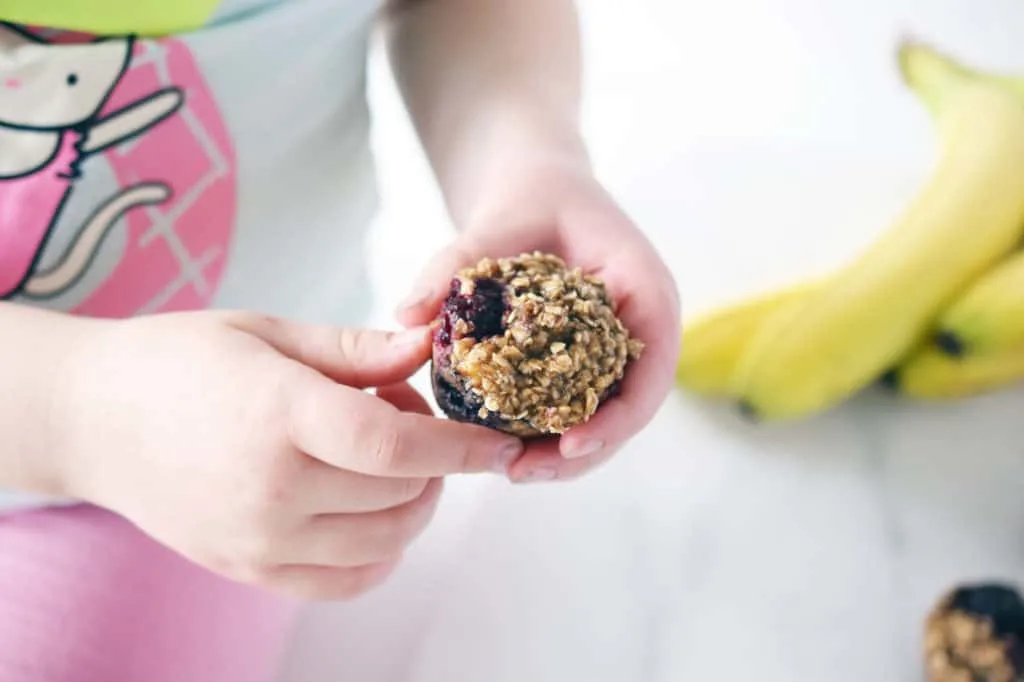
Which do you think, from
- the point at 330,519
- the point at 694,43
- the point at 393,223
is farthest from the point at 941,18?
the point at 330,519

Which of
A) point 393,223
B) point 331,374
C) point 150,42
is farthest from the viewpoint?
point 393,223

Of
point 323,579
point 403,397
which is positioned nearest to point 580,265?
point 403,397

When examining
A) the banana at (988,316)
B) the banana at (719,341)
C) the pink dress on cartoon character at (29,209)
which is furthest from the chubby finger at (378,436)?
the banana at (988,316)

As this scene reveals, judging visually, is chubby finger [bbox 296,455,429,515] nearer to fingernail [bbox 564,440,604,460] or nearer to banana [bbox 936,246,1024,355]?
fingernail [bbox 564,440,604,460]

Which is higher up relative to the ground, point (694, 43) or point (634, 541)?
point (694, 43)

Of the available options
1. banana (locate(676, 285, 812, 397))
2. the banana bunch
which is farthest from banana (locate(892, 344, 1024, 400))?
banana (locate(676, 285, 812, 397))

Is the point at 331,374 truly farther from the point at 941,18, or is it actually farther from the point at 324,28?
the point at 941,18

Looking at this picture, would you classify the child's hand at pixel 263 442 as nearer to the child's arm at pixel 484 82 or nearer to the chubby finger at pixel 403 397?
the chubby finger at pixel 403 397
